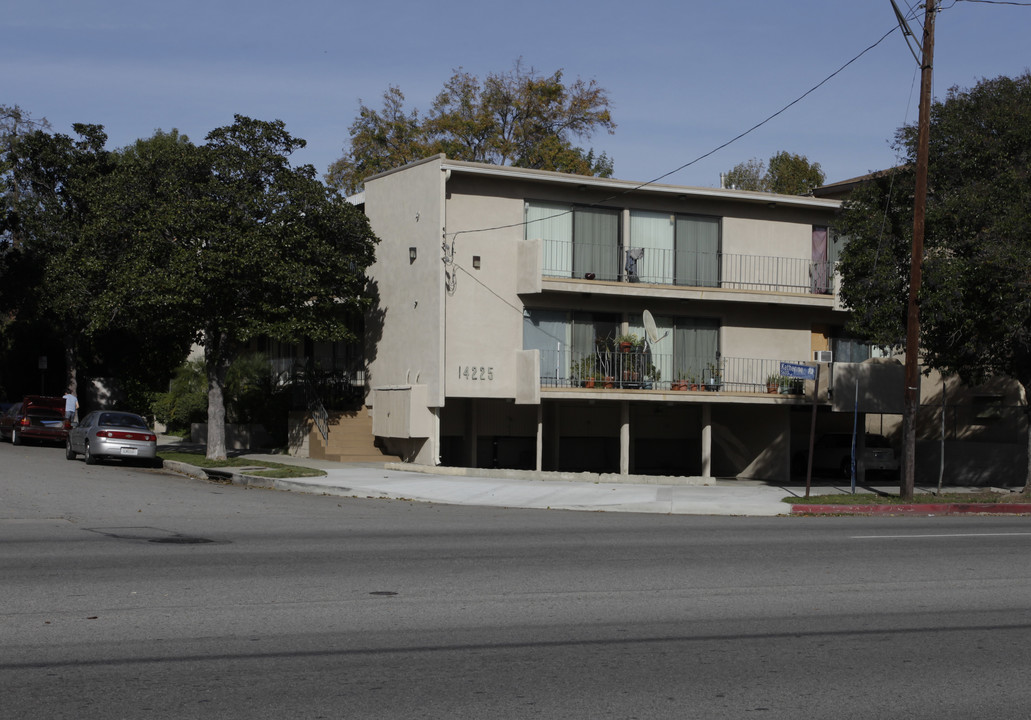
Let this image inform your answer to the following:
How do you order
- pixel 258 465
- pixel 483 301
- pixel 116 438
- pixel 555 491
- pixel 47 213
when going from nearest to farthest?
1. pixel 555 491
2. pixel 258 465
3. pixel 116 438
4. pixel 483 301
5. pixel 47 213

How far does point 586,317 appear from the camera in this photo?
98.8 feet

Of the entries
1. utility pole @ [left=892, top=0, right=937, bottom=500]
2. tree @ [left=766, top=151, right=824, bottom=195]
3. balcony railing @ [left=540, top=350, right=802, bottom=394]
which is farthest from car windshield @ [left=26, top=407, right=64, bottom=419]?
tree @ [left=766, top=151, right=824, bottom=195]

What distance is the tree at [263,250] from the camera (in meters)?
27.3

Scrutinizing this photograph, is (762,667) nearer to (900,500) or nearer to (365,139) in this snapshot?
(900,500)

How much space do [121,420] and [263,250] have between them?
618 centimetres

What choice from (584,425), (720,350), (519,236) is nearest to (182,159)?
(519,236)

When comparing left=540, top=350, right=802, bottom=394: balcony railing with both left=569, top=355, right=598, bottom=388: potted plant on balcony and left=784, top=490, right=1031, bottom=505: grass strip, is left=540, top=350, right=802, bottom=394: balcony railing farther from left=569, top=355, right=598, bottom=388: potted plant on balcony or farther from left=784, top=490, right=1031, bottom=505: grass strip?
left=784, top=490, right=1031, bottom=505: grass strip

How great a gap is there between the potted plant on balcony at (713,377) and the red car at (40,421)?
69.4 ft

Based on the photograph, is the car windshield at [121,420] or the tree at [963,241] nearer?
the tree at [963,241]

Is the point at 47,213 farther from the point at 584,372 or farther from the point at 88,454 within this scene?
the point at 584,372

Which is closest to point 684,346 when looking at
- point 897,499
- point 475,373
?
point 475,373

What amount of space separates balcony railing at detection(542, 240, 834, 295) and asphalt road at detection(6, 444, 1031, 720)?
14.0 meters

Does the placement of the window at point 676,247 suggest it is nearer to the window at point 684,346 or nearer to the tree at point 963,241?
the window at point 684,346

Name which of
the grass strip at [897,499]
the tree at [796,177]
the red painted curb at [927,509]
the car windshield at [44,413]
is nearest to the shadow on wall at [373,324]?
the car windshield at [44,413]
